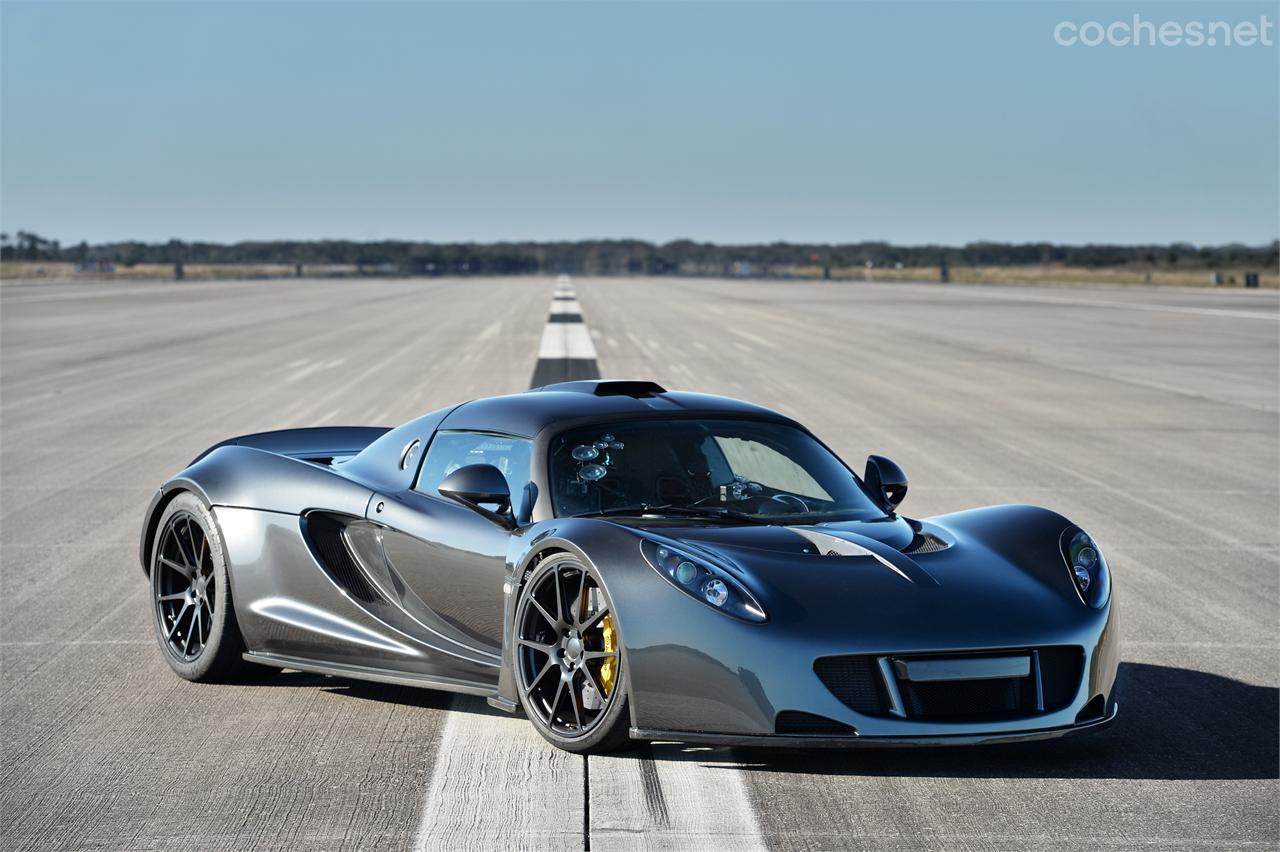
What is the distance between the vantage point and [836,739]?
200 inches

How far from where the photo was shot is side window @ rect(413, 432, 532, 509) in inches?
245

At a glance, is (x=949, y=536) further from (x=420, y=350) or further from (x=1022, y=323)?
(x=1022, y=323)

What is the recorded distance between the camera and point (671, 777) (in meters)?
5.49

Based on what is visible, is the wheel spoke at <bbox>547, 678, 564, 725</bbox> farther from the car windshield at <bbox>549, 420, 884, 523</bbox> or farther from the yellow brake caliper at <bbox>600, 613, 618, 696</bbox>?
the car windshield at <bbox>549, 420, 884, 523</bbox>

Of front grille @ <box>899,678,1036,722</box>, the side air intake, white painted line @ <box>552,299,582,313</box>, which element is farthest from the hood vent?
white painted line @ <box>552,299,582,313</box>

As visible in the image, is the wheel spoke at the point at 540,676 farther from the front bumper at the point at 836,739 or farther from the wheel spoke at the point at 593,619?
the front bumper at the point at 836,739

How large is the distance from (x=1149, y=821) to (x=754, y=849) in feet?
4.15

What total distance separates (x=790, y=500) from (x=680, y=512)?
0.55m

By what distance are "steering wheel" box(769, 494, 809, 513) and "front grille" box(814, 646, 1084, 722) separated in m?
1.20

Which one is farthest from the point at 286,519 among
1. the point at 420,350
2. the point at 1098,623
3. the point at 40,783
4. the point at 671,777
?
the point at 420,350

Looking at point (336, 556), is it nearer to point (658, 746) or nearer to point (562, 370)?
point (658, 746)

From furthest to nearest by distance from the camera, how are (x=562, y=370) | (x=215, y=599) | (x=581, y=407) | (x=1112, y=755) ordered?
(x=562, y=370)
(x=215, y=599)
(x=581, y=407)
(x=1112, y=755)

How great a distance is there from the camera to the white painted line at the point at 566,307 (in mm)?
51281

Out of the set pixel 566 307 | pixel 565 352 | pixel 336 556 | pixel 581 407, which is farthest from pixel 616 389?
pixel 566 307
